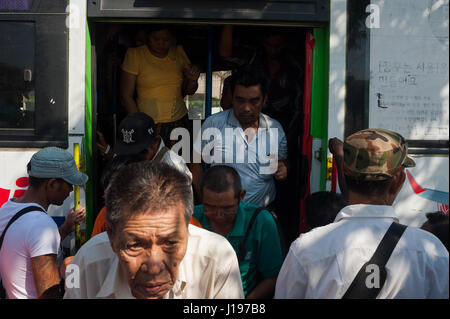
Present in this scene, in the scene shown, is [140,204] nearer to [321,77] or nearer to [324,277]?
[324,277]

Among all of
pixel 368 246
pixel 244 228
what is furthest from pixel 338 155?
pixel 368 246

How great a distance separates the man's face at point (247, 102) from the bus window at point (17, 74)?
158 cm

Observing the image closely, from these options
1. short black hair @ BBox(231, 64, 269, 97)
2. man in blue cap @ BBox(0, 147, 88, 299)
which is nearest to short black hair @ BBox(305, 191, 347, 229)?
short black hair @ BBox(231, 64, 269, 97)

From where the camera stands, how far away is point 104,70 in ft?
14.9

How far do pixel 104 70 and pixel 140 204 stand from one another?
3.09 metres

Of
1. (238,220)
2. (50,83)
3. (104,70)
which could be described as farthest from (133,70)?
(238,220)

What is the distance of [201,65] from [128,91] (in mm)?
1151

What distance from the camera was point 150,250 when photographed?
5.71 feet

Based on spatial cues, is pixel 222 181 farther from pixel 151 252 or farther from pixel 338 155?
pixel 151 252

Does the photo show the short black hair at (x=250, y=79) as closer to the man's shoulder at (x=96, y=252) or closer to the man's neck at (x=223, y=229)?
the man's neck at (x=223, y=229)

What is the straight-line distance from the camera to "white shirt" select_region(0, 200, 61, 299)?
249 centimetres

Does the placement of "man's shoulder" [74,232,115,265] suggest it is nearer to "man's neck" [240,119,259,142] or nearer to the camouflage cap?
the camouflage cap

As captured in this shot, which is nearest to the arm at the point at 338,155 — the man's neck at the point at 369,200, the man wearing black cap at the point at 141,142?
the man wearing black cap at the point at 141,142

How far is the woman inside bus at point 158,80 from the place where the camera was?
14.4ft
